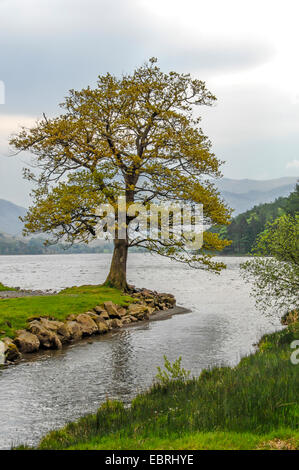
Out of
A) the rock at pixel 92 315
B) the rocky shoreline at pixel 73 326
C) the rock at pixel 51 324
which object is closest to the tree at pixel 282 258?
the rocky shoreline at pixel 73 326

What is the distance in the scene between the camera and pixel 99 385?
15461 millimetres

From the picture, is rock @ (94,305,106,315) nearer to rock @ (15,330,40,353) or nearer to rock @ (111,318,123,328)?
rock @ (111,318,123,328)

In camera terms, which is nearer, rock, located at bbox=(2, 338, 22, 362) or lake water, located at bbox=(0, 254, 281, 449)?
lake water, located at bbox=(0, 254, 281, 449)

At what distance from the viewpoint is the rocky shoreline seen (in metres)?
20.6

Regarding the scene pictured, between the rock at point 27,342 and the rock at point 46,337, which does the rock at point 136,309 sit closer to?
the rock at point 46,337

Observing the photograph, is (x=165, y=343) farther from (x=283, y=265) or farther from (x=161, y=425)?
(x=161, y=425)

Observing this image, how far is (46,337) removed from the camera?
21.7 m

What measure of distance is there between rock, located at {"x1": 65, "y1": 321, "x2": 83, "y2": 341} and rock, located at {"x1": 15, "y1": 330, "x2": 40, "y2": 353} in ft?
9.41

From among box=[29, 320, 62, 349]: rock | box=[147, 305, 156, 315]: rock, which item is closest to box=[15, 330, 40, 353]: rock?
box=[29, 320, 62, 349]: rock

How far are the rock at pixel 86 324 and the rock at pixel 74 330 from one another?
34 cm

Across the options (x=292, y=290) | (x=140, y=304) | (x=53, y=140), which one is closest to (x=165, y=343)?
(x=292, y=290)

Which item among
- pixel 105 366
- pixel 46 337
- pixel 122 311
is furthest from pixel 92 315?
pixel 105 366

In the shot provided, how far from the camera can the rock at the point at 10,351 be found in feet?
62.3

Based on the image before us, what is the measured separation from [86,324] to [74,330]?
3.88 ft
